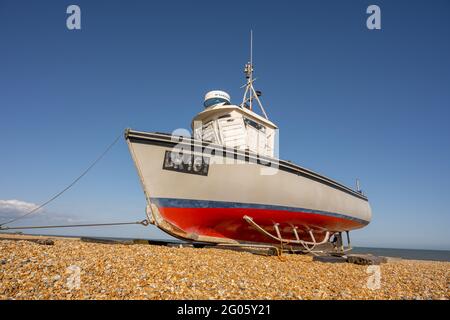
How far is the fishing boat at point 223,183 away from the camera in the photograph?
844 cm

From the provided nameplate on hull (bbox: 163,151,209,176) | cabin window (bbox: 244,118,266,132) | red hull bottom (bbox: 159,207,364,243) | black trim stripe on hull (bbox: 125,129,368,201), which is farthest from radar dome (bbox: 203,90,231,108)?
red hull bottom (bbox: 159,207,364,243)

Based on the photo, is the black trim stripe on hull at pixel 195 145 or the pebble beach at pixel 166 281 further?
the black trim stripe on hull at pixel 195 145

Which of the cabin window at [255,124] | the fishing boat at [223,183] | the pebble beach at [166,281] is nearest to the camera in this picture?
the pebble beach at [166,281]

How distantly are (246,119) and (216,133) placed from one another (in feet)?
5.39

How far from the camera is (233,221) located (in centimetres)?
925

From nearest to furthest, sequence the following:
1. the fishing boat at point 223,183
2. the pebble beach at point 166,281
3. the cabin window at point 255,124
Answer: the pebble beach at point 166,281, the fishing boat at point 223,183, the cabin window at point 255,124

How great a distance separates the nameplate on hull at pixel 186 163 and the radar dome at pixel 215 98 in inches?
154

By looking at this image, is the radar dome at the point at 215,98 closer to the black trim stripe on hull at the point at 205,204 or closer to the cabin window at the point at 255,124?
the cabin window at the point at 255,124

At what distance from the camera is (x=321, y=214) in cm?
1212

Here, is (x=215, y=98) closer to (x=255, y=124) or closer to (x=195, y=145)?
(x=255, y=124)

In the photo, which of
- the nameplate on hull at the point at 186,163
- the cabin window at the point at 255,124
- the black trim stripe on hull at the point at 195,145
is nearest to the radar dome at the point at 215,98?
the cabin window at the point at 255,124

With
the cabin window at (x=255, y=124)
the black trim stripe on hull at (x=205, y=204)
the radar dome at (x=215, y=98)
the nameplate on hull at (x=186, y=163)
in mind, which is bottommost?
the black trim stripe on hull at (x=205, y=204)
